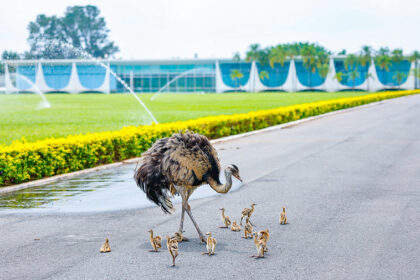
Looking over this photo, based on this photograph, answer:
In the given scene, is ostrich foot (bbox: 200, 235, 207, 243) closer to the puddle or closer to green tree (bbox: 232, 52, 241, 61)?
the puddle

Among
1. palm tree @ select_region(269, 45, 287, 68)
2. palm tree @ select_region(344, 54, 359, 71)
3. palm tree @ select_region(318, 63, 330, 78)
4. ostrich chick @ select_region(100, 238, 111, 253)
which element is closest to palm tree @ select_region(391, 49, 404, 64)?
palm tree @ select_region(344, 54, 359, 71)

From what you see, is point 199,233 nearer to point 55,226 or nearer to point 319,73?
point 55,226

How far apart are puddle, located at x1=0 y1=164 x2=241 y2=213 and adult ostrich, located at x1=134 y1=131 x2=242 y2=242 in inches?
99.8

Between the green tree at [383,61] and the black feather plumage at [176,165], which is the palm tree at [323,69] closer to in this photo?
the green tree at [383,61]

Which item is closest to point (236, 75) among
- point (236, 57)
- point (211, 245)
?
point (236, 57)

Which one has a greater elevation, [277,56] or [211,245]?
[277,56]

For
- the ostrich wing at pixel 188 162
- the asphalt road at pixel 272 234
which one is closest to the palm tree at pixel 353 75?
the asphalt road at pixel 272 234

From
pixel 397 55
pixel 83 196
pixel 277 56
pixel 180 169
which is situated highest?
pixel 277 56

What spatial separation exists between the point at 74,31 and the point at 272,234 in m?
116

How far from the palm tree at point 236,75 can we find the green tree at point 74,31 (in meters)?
31.2

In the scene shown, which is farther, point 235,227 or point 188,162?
point 235,227

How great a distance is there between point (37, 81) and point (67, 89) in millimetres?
5792

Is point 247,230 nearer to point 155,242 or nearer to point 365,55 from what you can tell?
point 155,242

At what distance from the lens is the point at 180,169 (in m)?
7.06
